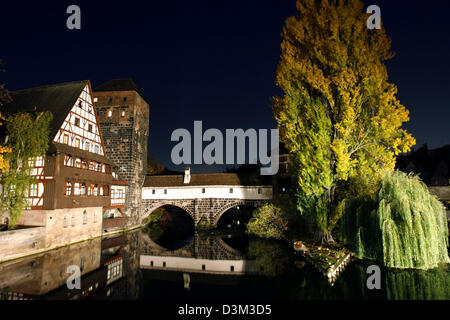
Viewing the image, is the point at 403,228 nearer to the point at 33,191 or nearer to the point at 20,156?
the point at 20,156

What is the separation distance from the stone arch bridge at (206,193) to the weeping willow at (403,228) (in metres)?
14.5

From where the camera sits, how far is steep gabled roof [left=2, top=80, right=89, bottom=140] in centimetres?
1983

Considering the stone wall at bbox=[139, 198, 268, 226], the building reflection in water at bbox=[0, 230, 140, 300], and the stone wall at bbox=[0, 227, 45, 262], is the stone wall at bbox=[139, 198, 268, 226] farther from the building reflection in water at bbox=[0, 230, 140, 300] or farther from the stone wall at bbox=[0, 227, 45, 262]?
the stone wall at bbox=[0, 227, 45, 262]

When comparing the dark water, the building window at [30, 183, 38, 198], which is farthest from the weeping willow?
the building window at [30, 183, 38, 198]

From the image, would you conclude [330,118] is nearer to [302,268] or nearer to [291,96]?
[291,96]

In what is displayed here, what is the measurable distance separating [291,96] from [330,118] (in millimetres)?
2871

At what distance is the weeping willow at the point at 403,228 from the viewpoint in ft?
36.9

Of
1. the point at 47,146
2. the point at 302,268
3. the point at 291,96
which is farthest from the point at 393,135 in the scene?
the point at 47,146

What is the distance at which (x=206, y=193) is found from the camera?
28516 mm

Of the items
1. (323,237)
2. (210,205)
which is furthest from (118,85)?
(323,237)

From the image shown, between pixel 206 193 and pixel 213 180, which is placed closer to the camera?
pixel 206 193

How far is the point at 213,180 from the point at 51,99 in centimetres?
1666

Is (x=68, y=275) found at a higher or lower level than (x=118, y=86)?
lower
